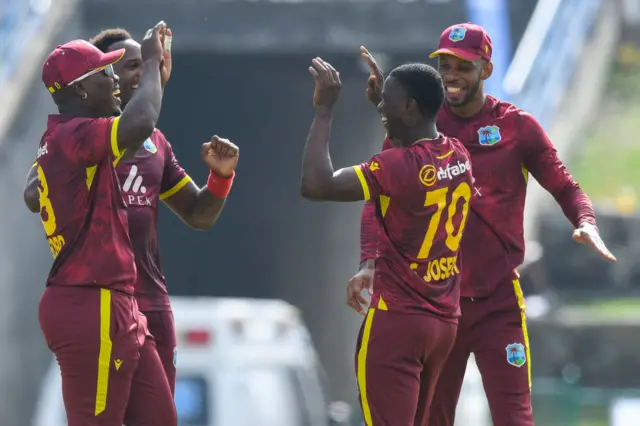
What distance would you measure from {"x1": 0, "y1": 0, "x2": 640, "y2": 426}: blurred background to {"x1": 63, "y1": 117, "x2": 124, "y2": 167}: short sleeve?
6727 millimetres

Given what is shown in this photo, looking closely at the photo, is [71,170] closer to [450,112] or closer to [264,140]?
[450,112]

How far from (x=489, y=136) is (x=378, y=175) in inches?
40.4

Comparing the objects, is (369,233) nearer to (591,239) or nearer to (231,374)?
(591,239)

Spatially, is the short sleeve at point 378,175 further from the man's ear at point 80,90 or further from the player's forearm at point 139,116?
the man's ear at point 80,90

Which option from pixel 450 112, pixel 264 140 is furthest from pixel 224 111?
pixel 450 112

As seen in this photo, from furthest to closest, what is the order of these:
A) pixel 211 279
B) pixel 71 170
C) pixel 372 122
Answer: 1. pixel 211 279
2. pixel 372 122
3. pixel 71 170

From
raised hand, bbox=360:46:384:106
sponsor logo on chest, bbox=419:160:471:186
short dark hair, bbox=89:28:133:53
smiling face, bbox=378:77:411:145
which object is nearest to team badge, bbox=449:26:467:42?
raised hand, bbox=360:46:384:106

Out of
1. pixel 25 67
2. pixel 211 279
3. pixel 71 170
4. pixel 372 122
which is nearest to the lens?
pixel 71 170

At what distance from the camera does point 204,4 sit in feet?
60.0

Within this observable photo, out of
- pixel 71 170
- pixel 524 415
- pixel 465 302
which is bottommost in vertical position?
pixel 524 415

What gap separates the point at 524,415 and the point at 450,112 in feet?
5.06

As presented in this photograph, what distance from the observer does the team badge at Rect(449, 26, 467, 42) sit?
7727mm

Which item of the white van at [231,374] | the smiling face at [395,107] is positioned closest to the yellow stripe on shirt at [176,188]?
the smiling face at [395,107]

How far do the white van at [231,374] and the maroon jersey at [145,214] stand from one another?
4933mm
